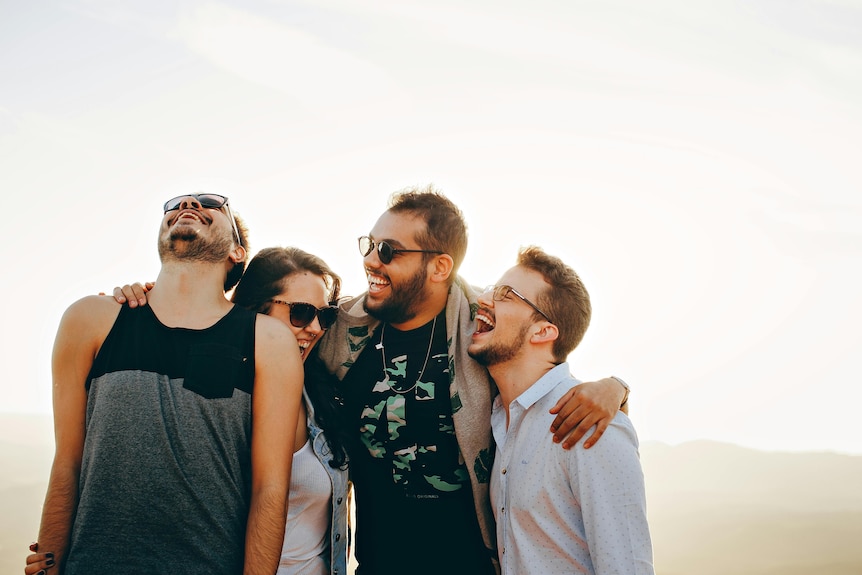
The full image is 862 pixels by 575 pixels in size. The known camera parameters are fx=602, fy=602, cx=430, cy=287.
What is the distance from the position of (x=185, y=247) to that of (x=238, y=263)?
539 mm

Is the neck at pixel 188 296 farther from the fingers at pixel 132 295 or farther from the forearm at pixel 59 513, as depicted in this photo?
the forearm at pixel 59 513

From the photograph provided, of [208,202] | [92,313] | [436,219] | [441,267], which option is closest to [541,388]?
[441,267]

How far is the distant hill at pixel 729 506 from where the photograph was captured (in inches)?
523

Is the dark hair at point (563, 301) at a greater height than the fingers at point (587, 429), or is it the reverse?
the dark hair at point (563, 301)

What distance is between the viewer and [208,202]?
3797 millimetres

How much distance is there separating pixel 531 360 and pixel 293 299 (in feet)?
5.56

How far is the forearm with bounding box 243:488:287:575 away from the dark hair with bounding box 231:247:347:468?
0.82 metres

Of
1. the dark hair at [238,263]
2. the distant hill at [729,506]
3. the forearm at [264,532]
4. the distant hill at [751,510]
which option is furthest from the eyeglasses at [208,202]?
the distant hill at [751,510]

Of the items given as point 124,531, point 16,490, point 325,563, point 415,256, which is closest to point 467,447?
point 325,563

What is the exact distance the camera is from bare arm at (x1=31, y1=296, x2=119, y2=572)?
3.03m

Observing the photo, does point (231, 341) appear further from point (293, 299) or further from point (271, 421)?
point (293, 299)

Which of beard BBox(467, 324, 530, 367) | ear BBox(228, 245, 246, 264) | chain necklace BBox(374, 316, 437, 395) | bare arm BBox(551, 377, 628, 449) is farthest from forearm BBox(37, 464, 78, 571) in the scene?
bare arm BBox(551, 377, 628, 449)

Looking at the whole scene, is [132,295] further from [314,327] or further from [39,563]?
[39,563]

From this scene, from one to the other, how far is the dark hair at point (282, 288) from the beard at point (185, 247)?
0.68 meters
